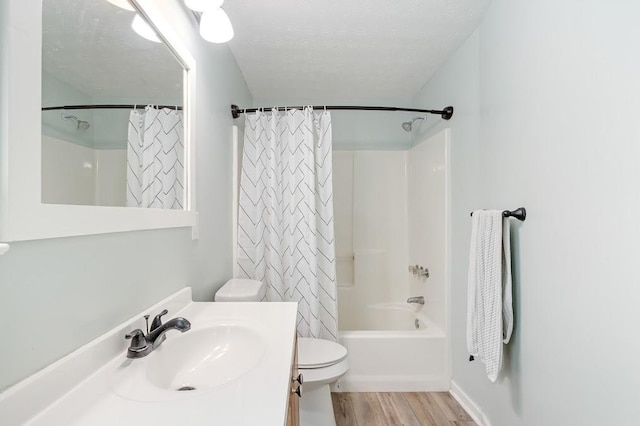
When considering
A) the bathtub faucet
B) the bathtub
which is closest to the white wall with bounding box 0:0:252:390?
the bathtub

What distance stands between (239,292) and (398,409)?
129 centimetres

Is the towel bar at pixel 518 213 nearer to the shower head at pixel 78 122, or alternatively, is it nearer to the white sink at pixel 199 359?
the white sink at pixel 199 359

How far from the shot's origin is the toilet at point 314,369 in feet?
5.32

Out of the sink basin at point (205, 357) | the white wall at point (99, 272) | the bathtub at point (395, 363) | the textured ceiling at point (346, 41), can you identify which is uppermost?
the textured ceiling at point (346, 41)

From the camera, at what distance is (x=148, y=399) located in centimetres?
68

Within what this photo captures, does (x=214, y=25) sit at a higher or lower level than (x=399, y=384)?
higher

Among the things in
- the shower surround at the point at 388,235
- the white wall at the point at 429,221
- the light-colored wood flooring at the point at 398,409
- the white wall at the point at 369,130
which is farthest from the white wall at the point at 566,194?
the white wall at the point at 369,130

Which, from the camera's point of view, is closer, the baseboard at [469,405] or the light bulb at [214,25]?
the light bulb at [214,25]

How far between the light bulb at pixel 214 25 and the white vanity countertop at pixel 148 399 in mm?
1171

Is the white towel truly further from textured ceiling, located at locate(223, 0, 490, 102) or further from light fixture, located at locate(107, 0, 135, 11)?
light fixture, located at locate(107, 0, 135, 11)

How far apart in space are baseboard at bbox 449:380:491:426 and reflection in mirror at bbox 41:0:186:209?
6.56 ft

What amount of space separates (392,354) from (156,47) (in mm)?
2202

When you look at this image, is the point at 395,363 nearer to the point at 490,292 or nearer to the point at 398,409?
the point at 398,409

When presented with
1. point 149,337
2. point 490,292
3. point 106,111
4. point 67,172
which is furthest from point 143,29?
point 490,292
